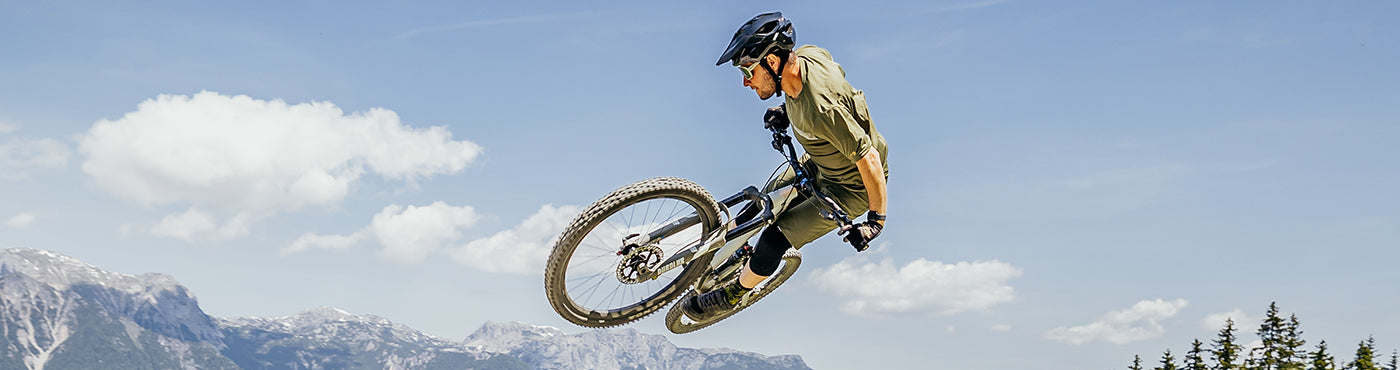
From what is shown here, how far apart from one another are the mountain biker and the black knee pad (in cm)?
93

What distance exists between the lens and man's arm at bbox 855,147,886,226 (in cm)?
895

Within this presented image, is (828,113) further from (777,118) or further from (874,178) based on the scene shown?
(777,118)

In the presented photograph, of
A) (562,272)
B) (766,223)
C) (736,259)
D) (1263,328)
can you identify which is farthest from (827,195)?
(1263,328)

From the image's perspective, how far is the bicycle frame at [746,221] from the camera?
1029 cm

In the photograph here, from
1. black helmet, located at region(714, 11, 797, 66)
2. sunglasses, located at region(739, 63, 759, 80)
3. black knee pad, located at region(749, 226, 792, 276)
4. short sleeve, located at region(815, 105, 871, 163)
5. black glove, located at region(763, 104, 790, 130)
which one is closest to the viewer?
short sleeve, located at region(815, 105, 871, 163)

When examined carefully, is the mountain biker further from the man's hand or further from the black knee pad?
the black knee pad

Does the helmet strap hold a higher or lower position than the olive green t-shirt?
higher

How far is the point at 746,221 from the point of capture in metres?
11.1

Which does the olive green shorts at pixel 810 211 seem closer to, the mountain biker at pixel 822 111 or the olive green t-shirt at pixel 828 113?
the mountain biker at pixel 822 111

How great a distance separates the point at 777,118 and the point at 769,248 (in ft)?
5.17

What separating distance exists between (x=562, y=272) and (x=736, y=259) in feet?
6.40

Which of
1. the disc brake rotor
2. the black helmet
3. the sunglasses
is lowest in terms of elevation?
the disc brake rotor

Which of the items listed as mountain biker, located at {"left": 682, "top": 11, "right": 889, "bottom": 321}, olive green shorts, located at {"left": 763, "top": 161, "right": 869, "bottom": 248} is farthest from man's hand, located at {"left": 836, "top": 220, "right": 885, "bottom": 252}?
olive green shorts, located at {"left": 763, "top": 161, "right": 869, "bottom": 248}

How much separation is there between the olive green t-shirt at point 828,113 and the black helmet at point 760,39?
0.19 meters
